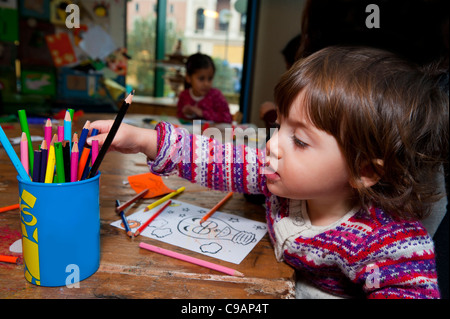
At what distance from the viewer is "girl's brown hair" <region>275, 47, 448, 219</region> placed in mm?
521

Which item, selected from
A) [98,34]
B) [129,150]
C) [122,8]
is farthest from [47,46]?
[129,150]

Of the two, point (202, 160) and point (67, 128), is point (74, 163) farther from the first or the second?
point (202, 160)

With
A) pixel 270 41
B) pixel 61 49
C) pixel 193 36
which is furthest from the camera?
pixel 193 36

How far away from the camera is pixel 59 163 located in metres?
0.39

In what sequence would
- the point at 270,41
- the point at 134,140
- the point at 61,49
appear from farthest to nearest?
the point at 270,41, the point at 61,49, the point at 134,140

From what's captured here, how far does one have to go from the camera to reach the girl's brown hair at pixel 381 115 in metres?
0.52

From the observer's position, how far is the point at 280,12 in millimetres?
3270

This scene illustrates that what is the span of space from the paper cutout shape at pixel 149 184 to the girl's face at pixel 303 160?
29 cm

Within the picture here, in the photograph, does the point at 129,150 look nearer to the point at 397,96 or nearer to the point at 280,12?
the point at 397,96

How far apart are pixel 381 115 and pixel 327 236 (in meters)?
0.21

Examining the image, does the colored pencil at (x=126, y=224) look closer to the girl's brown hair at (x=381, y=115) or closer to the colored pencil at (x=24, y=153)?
the colored pencil at (x=24, y=153)

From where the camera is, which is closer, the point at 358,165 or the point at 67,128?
the point at 67,128

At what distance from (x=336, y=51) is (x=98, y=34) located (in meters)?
2.67

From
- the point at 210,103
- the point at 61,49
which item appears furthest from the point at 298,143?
the point at 61,49
